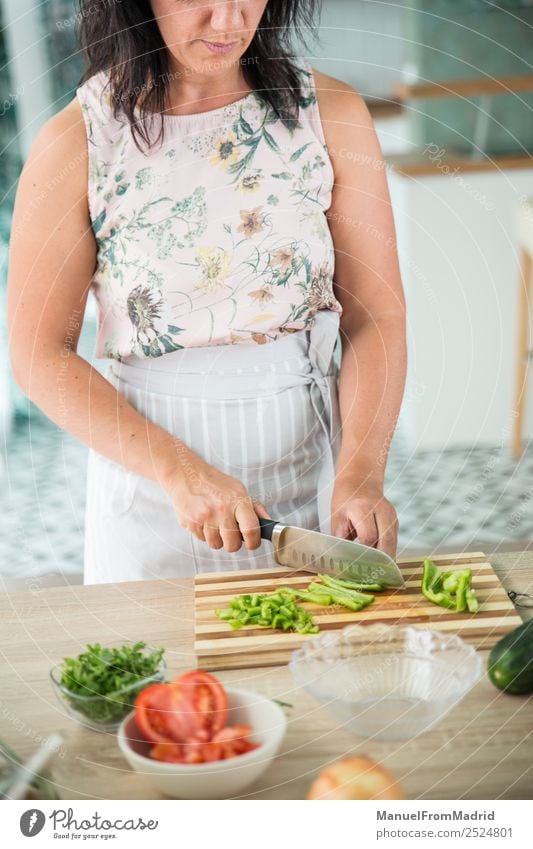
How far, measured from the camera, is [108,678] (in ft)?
1.74

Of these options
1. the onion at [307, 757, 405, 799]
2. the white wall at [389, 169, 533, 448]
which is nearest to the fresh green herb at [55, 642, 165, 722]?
the onion at [307, 757, 405, 799]

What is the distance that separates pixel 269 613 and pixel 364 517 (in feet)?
0.38

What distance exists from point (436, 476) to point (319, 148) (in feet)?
4.00

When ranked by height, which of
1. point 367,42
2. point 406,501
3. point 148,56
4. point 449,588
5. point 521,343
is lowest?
point 406,501

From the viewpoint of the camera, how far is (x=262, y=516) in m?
0.69

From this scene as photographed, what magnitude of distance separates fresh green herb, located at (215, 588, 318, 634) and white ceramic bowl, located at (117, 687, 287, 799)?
0.36ft

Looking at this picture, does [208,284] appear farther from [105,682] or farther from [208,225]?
[105,682]

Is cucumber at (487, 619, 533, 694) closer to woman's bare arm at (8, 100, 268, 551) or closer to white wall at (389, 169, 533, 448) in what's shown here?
woman's bare arm at (8, 100, 268, 551)

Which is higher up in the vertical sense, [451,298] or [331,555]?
[331,555]

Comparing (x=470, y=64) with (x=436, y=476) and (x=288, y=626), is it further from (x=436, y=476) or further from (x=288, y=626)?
(x=288, y=626)

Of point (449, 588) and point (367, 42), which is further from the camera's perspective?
point (367, 42)

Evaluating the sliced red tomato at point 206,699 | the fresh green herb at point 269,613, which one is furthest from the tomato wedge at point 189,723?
the fresh green herb at point 269,613

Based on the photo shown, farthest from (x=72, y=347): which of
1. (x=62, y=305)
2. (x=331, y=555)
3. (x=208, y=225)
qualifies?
(x=331, y=555)

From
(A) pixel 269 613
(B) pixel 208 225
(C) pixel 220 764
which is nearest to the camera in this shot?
(C) pixel 220 764
